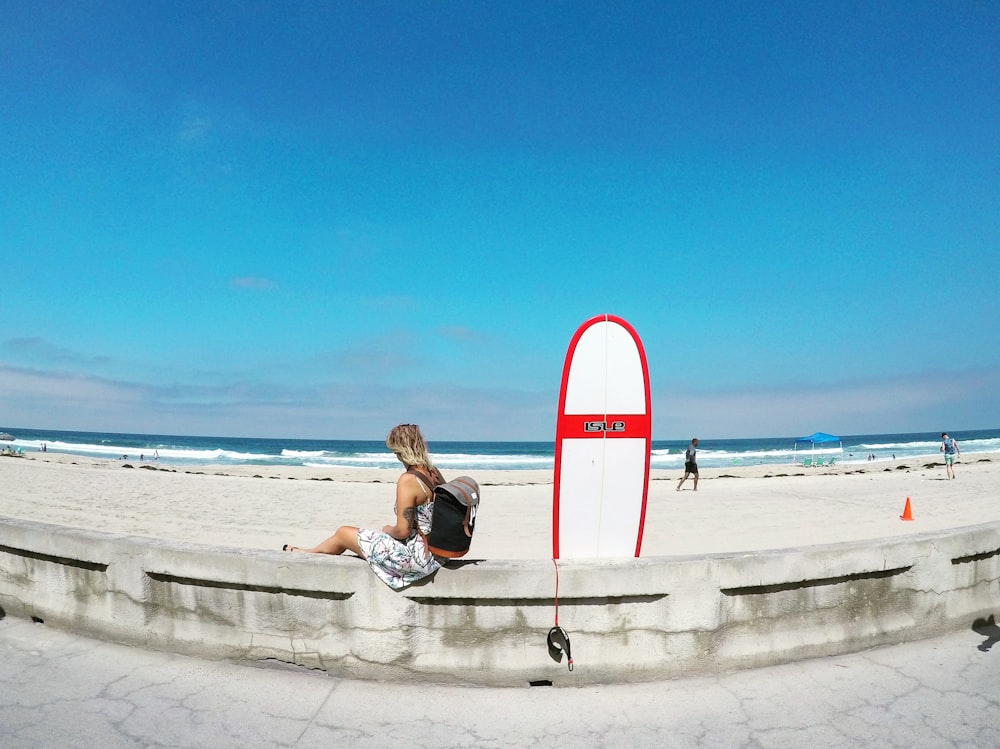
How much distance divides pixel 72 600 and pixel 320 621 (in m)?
1.94

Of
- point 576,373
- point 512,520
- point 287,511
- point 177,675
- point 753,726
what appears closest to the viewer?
point 753,726

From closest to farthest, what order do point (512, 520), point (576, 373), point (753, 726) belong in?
point (753, 726) → point (576, 373) → point (512, 520)

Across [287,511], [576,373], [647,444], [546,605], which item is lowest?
[287,511]

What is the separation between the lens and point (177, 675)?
133 inches

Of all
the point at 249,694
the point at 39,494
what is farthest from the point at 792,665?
the point at 39,494

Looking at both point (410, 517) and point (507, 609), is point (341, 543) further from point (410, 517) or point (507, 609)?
point (507, 609)

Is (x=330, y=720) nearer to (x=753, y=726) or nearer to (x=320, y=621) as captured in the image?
(x=320, y=621)

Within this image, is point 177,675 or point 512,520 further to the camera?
point 512,520

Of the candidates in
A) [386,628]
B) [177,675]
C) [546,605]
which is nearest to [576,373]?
[546,605]

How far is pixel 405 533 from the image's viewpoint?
11.5ft

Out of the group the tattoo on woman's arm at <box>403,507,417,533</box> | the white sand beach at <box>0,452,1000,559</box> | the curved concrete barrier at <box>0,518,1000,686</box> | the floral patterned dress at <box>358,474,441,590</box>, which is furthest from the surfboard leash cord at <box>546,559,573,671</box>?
the white sand beach at <box>0,452,1000,559</box>

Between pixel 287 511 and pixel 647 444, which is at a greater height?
pixel 647 444

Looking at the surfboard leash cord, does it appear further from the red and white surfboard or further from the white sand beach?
the white sand beach

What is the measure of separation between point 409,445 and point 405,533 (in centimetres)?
66
